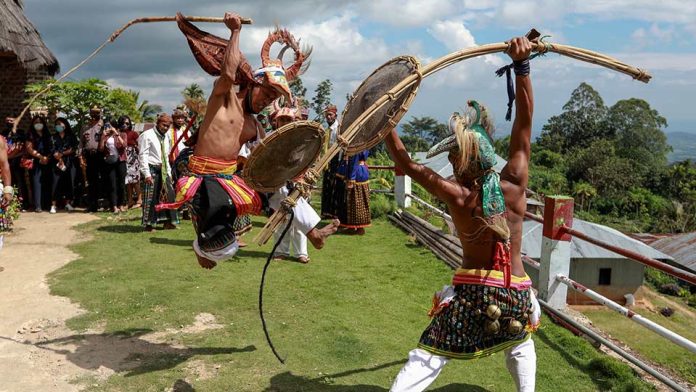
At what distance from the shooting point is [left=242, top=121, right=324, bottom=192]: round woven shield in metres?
3.71

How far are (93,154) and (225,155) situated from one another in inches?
322

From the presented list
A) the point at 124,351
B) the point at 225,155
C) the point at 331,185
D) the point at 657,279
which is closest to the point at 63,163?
the point at 331,185

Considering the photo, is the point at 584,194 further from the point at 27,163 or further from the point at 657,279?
the point at 27,163

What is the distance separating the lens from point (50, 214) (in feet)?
38.3

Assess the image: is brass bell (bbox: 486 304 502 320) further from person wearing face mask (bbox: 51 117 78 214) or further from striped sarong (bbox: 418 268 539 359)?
person wearing face mask (bbox: 51 117 78 214)

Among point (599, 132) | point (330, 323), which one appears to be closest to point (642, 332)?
point (330, 323)

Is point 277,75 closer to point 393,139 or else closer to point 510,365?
point 393,139

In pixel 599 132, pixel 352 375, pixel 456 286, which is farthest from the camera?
pixel 599 132

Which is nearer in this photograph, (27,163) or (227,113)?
(227,113)

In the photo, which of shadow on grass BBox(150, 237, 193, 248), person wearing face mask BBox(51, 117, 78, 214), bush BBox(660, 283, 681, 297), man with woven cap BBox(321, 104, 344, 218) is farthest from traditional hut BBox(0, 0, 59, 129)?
bush BBox(660, 283, 681, 297)

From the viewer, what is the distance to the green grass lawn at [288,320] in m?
4.56

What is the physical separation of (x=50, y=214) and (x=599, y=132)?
65573 mm

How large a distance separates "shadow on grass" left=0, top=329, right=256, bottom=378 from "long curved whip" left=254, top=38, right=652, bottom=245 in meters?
1.89

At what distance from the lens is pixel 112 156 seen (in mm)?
11500
